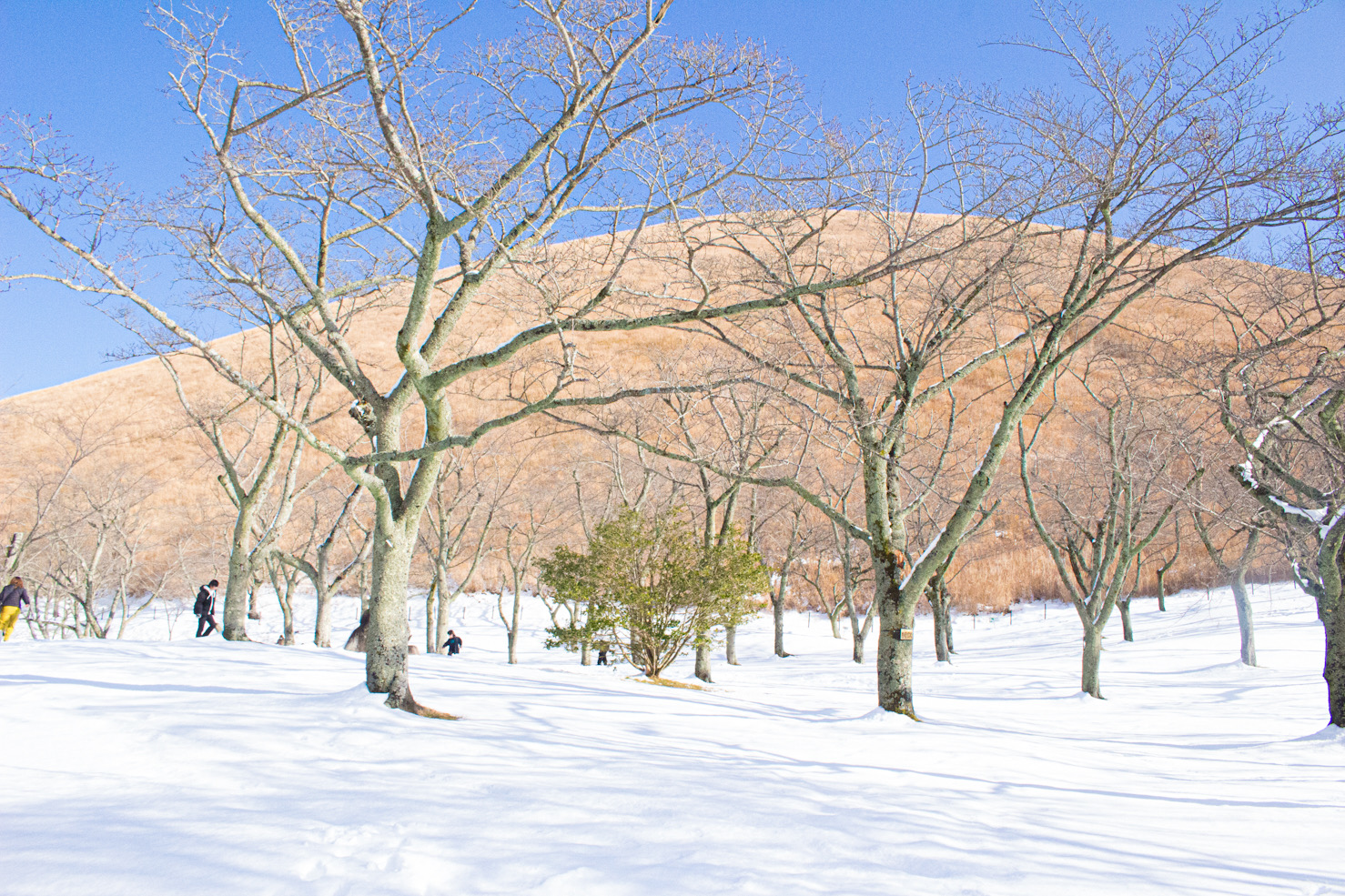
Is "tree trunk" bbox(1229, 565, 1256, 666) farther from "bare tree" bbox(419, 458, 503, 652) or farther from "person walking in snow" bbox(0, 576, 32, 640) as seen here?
"person walking in snow" bbox(0, 576, 32, 640)

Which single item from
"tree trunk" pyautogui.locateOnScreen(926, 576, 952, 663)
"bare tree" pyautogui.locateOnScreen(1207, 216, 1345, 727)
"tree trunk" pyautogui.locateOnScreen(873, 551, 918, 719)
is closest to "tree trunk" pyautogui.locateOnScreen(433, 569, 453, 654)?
"tree trunk" pyautogui.locateOnScreen(926, 576, 952, 663)

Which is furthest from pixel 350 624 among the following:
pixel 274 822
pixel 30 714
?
pixel 274 822

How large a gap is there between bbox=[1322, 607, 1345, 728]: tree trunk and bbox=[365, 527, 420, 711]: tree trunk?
9376 millimetres

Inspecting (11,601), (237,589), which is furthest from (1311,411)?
(11,601)

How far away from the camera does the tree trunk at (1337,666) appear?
26.1 ft

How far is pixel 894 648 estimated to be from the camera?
7855 millimetres

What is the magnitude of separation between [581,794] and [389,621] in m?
2.89

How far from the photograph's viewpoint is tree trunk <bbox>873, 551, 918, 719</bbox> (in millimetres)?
7754

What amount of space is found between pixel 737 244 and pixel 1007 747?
18.4 feet

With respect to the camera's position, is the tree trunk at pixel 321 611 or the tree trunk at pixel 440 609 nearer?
the tree trunk at pixel 321 611

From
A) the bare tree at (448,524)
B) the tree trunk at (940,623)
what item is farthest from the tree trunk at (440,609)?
the tree trunk at (940,623)

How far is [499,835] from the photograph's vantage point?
322 cm

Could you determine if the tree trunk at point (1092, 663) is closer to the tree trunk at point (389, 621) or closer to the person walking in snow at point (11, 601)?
the tree trunk at point (389, 621)

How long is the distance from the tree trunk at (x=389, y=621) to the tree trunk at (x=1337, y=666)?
369 inches
